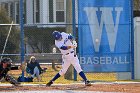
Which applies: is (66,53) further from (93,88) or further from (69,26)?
(69,26)

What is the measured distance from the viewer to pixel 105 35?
17891 mm

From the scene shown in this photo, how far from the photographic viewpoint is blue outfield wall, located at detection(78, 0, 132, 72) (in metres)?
17.8

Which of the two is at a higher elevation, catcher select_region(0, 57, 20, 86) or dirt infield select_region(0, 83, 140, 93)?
catcher select_region(0, 57, 20, 86)

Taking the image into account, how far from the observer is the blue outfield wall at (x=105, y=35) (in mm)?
17766

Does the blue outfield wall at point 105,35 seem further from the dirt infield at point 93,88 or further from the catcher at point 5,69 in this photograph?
the catcher at point 5,69

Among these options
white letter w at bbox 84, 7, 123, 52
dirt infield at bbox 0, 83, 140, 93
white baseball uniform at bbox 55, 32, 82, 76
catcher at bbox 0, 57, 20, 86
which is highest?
white letter w at bbox 84, 7, 123, 52

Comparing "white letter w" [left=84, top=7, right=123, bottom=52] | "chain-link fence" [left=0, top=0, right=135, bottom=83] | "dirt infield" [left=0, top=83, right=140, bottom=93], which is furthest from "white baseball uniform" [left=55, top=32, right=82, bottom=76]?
"white letter w" [left=84, top=7, right=123, bottom=52]

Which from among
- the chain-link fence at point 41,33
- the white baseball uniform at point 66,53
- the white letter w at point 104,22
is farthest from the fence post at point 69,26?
the white baseball uniform at point 66,53

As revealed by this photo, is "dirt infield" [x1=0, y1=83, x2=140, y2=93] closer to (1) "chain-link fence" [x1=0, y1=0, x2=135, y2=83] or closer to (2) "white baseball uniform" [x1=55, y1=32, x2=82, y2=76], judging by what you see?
(2) "white baseball uniform" [x1=55, y1=32, x2=82, y2=76]

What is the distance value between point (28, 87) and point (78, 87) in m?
1.55

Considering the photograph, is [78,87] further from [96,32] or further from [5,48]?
[5,48]

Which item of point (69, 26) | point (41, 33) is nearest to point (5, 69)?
point (69, 26)

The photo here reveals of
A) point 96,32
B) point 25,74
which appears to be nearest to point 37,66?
point 25,74

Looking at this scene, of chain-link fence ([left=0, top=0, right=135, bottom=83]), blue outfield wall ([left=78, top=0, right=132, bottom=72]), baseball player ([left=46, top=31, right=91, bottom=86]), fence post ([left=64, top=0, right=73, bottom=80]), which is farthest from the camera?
chain-link fence ([left=0, top=0, right=135, bottom=83])
